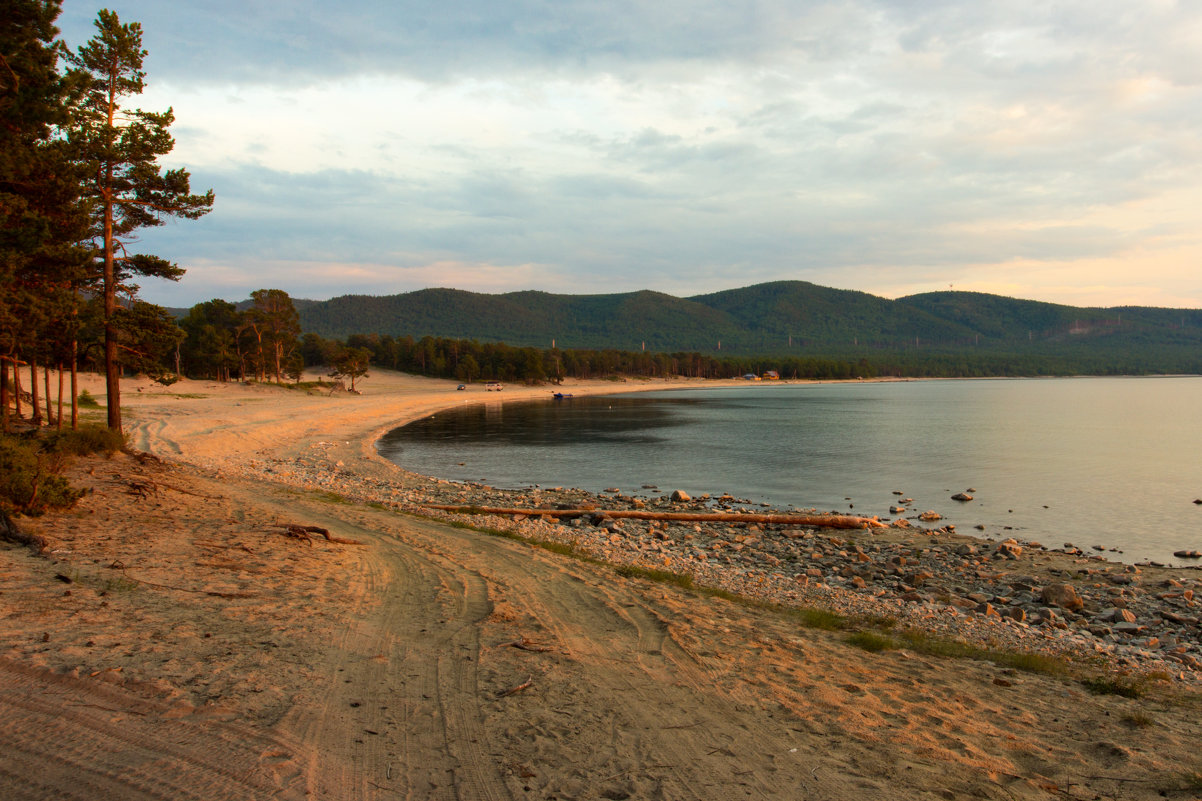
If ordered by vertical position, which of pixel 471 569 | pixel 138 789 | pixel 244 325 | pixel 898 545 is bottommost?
pixel 898 545

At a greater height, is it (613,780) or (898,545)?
(613,780)

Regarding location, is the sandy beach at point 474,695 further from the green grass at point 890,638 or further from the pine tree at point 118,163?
the pine tree at point 118,163

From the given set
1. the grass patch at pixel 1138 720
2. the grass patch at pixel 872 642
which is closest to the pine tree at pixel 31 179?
the grass patch at pixel 872 642

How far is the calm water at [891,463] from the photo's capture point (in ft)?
71.1

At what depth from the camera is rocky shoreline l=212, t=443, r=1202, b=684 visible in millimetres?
9492

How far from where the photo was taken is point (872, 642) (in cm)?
793

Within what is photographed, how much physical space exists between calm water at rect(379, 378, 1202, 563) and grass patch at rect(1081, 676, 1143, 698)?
1170 cm

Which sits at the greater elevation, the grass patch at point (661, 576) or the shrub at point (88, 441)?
the shrub at point (88, 441)

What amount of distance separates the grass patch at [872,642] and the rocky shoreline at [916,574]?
4.95 ft

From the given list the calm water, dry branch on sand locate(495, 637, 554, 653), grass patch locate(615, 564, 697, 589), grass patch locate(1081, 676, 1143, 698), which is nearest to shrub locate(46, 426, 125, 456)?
grass patch locate(615, 564, 697, 589)

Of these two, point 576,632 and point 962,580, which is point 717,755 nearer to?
point 576,632

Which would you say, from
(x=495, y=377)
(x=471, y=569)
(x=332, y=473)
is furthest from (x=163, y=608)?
(x=495, y=377)

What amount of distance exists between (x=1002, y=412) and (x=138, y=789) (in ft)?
279

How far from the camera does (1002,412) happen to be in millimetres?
73500
